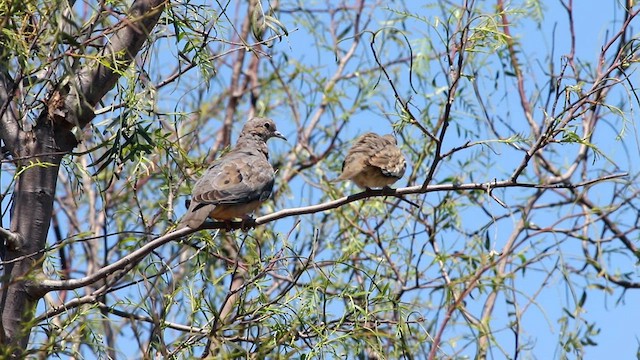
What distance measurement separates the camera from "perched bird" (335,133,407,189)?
6.41 metres

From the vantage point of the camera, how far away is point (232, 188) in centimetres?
593

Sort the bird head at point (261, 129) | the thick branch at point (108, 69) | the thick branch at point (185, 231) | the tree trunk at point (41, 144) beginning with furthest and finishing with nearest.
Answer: the bird head at point (261, 129)
the thick branch at point (108, 69)
the tree trunk at point (41, 144)
the thick branch at point (185, 231)

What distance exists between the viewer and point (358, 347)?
4.82 metres

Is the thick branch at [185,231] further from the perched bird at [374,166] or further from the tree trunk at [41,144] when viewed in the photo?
the perched bird at [374,166]

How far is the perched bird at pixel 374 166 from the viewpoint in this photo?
21.0ft

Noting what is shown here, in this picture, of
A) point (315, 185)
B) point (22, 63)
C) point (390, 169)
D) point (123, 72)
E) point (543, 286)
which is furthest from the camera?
point (315, 185)

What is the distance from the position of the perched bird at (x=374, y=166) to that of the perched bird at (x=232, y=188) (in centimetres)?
52

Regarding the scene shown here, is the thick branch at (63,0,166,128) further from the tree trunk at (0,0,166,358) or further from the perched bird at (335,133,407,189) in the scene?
the perched bird at (335,133,407,189)

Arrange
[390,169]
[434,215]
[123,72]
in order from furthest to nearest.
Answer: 1. [434,215]
2. [390,169]
3. [123,72]

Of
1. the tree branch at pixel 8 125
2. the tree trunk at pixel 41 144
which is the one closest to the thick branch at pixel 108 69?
the tree trunk at pixel 41 144

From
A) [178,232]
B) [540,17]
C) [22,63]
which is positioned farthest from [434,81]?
[22,63]

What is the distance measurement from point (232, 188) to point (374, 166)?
96 cm

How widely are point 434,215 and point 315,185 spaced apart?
1130 millimetres

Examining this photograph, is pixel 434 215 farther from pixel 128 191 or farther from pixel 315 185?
pixel 128 191
